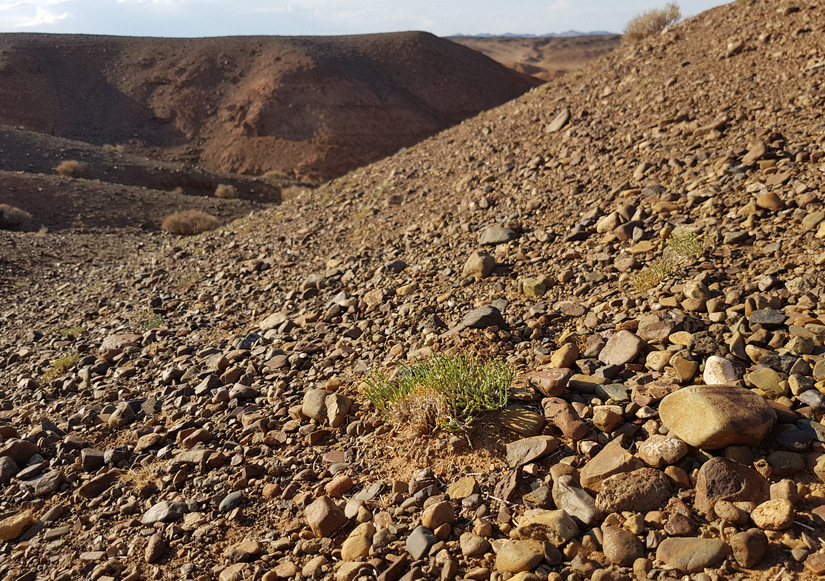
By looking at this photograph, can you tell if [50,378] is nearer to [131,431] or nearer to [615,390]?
[131,431]

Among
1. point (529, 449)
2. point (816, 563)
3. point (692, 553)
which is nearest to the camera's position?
point (816, 563)

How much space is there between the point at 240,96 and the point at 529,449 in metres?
37.1

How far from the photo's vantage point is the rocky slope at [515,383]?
7.68 feet

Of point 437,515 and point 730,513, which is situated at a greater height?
point 730,513

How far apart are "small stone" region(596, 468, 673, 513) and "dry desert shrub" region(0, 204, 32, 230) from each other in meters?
14.2

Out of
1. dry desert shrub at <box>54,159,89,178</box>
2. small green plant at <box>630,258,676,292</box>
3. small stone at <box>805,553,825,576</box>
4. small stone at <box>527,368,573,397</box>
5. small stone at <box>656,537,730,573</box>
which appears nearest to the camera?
small stone at <box>805,553,825,576</box>

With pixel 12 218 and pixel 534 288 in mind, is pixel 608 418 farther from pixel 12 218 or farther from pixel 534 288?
pixel 12 218

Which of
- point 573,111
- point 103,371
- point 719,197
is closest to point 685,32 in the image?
point 573,111

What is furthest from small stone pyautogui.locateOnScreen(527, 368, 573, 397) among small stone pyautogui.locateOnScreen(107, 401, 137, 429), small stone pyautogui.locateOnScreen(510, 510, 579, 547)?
small stone pyautogui.locateOnScreen(107, 401, 137, 429)

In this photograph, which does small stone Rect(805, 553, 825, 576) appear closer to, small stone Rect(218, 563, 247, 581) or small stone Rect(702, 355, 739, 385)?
small stone Rect(702, 355, 739, 385)

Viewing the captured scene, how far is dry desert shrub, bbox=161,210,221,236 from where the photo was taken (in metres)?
14.1

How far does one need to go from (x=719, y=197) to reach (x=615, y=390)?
251 cm

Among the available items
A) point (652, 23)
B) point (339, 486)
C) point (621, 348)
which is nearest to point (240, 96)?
point (652, 23)

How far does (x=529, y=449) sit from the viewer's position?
2.73m
